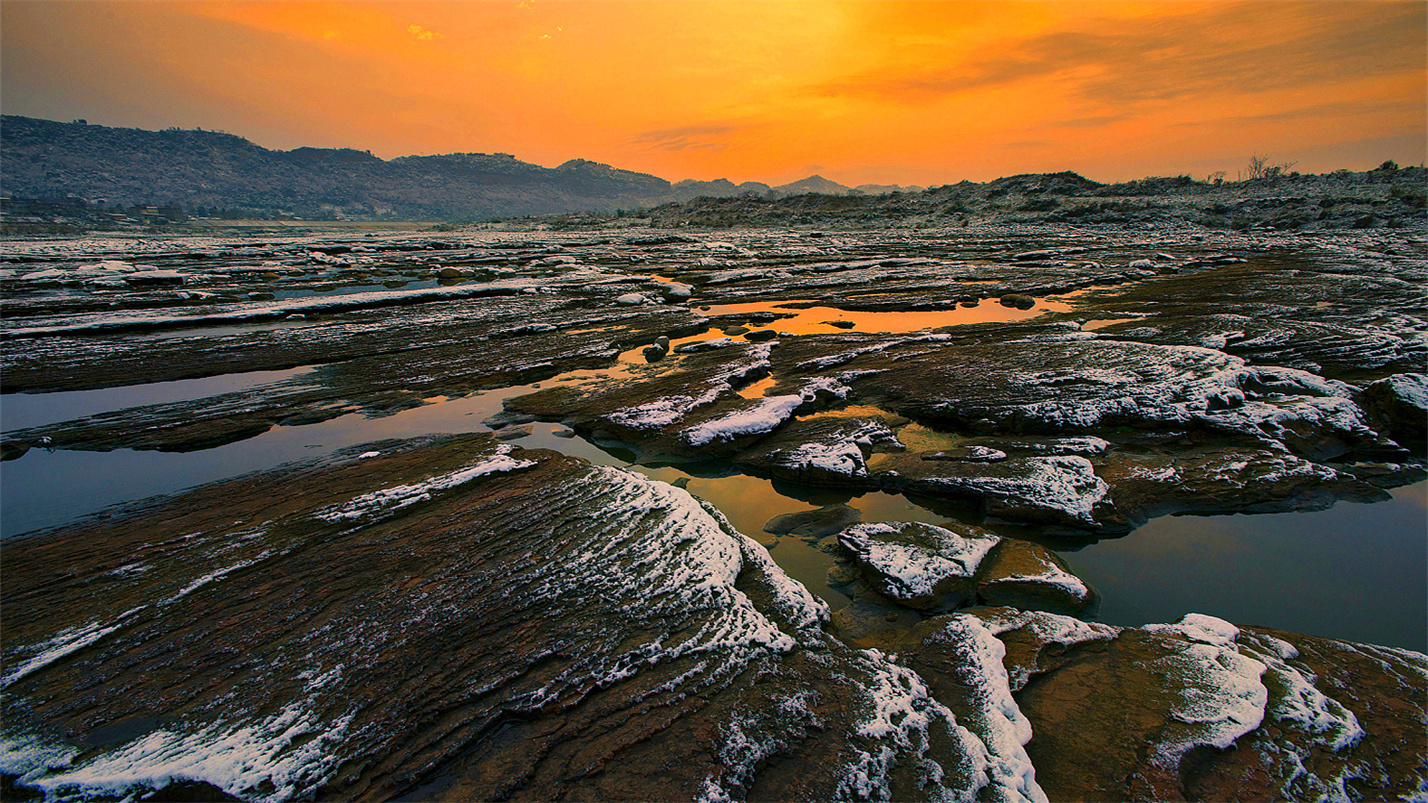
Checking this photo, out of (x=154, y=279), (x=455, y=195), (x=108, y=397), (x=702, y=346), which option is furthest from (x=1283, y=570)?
(x=455, y=195)

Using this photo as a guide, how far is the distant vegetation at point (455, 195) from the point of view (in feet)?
111

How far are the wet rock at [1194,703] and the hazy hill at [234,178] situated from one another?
134 meters

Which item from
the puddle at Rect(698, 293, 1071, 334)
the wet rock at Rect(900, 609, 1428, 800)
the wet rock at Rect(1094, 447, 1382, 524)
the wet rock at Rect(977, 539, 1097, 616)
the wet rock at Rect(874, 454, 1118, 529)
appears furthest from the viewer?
the puddle at Rect(698, 293, 1071, 334)

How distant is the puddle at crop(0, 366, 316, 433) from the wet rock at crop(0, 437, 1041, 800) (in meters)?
3.74

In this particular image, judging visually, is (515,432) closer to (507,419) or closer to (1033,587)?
(507,419)

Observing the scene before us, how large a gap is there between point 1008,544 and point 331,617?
14.1 ft

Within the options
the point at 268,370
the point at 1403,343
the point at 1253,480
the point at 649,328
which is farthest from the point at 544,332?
the point at 1403,343

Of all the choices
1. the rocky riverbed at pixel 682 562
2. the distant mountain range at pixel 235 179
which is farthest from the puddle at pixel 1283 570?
the distant mountain range at pixel 235 179

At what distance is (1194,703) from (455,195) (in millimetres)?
194807

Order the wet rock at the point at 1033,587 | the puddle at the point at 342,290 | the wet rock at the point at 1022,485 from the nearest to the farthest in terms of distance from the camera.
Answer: the wet rock at the point at 1033,587 < the wet rock at the point at 1022,485 < the puddle at the point at 342,290

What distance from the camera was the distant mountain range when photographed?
355ft

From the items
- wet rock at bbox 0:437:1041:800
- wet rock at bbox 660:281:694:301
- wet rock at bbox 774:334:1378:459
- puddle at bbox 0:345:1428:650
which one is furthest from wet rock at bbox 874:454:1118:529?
wet rock at bbox 660:281:694:301

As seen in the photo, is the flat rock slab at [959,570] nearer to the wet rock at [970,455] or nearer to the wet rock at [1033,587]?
the wet rock at [1033,587]

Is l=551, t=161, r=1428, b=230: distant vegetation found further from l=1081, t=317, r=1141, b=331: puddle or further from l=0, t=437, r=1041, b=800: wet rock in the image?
l=0, t=437, r=1041, b=800: wet rock
